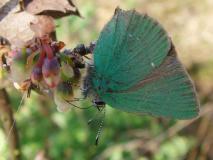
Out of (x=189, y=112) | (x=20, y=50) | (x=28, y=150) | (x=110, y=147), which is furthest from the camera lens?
(x=110, y=147)

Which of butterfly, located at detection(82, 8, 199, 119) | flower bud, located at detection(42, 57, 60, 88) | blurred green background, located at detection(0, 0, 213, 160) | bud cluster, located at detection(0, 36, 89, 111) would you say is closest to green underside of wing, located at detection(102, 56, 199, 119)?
butterfly, located at detection(82, 8, 199, 119)

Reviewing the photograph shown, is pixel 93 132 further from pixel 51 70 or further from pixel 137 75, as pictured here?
pixel 51 70

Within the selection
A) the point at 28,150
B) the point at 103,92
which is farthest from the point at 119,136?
the point at 103,92

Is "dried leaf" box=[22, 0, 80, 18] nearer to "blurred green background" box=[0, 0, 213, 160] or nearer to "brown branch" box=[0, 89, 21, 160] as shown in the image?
"brown branch" box=[0, 89, 21, 160]

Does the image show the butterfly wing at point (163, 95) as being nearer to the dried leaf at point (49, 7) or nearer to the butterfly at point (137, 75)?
the butterfly at point (137, 75)

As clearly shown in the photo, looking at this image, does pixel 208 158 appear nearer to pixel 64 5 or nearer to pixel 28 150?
pixel 28 150

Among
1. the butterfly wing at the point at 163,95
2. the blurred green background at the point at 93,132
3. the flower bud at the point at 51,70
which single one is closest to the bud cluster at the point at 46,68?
the flower bud at the point at 51,70

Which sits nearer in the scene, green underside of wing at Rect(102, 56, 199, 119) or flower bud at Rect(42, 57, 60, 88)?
flower bud at Rect(42, 57, 60, 88)
